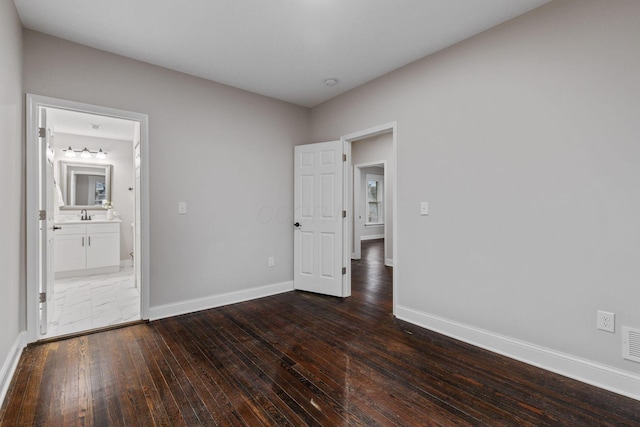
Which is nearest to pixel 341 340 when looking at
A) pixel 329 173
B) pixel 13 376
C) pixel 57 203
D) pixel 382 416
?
pixel 382 416

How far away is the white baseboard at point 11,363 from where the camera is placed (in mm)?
1771

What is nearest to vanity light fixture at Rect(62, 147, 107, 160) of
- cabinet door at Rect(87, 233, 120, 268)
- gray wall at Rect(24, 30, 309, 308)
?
cabinet door at Rect(87, 233, 120, 268)

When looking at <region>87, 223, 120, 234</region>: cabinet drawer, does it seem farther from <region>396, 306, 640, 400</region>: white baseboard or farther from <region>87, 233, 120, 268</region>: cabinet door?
<region>396, 306, 640, 400</region>: white baseboard

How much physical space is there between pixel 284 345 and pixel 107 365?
4.27 feet

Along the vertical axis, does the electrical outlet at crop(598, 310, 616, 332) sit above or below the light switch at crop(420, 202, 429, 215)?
below

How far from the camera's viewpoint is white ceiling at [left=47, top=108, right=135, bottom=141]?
4.23m

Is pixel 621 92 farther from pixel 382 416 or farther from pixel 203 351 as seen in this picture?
pixel 203 351

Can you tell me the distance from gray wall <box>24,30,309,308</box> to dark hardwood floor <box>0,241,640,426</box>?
2.57ft

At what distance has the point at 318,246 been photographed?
12.8 ft

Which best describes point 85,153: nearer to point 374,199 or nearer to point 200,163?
point 200,163

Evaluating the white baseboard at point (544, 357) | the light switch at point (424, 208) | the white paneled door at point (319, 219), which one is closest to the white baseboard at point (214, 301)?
the white paneled door at point (319, 219)

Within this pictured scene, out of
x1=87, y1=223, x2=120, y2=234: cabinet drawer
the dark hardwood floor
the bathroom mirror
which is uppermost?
the bathroom mirror

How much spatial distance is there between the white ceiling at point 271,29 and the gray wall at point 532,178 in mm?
289

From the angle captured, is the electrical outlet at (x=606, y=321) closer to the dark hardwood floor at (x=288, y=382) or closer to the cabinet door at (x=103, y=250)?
the dark hardwood floor at (x=288, y=382)
